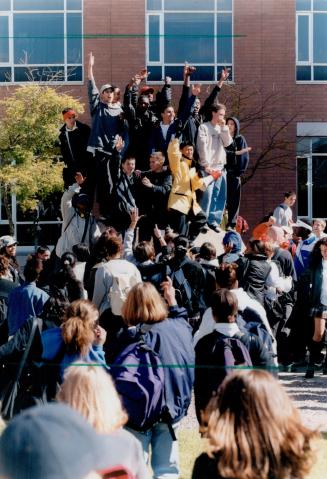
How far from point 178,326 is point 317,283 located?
11.9ft

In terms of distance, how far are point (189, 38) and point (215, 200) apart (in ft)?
6.25

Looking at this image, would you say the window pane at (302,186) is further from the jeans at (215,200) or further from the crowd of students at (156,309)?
the jeans at (215,200)

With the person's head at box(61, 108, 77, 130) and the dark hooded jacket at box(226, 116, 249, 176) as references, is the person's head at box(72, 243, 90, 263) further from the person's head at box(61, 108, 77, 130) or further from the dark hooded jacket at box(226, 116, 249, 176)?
the dark hooded jacket at box(226, 116, 249, 176)

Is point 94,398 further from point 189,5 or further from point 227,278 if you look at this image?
point 189,5

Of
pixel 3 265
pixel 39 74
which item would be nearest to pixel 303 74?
pixel 39 74

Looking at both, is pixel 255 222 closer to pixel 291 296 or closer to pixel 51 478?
pixel 291 296

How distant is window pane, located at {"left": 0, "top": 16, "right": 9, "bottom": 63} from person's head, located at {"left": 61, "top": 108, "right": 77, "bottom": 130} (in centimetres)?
78

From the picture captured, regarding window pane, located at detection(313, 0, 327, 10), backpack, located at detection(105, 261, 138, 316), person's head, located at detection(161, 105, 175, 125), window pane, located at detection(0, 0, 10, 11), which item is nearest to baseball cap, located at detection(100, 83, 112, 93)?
person's head, located at detection(161, 105, 175, 125)

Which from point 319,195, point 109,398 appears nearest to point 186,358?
point 109,398

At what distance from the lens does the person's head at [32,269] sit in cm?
666

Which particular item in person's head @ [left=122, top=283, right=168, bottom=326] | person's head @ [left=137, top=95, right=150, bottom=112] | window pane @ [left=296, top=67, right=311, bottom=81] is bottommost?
person's head @ [left=122, top=283, right=168, bottom=326]

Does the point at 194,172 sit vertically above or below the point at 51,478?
above

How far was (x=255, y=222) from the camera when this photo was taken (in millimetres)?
10648

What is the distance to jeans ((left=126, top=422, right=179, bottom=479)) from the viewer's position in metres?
5.16
